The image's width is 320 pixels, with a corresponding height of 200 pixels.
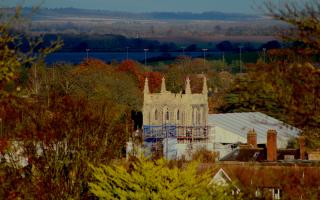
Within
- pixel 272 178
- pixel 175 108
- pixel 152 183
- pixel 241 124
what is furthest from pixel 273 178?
pixel 175 108

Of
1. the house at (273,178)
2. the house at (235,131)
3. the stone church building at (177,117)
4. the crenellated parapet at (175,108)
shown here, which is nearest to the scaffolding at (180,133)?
the stone church building at (177,117)

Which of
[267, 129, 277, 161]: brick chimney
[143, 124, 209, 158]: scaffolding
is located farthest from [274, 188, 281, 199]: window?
[143, 124, 209, 158]: scaffolding

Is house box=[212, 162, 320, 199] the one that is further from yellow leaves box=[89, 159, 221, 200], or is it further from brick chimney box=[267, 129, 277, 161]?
brick chimney box=[267, 129, 277, 161]

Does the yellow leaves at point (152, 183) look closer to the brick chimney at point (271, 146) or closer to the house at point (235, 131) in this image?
the brick chimney at point (271, 146)

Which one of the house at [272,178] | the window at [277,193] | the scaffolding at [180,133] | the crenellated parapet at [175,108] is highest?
the crenellated parapet at [175,108]

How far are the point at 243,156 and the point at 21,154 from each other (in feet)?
52.4

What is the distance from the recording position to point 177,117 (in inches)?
2586

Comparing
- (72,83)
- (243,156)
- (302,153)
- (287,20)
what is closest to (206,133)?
(243,156)

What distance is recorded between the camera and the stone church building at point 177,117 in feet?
194

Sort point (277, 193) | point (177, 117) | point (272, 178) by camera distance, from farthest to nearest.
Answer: point (177, 117) → point (272, 178) → point (277, 193)

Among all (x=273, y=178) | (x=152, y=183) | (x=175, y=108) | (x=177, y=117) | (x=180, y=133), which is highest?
(x=175, y=108)

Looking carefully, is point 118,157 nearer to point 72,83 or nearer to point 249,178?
point 249,178

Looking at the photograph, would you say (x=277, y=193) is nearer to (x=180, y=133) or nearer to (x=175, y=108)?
(x=180, y=133)

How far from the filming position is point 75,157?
32.4m
